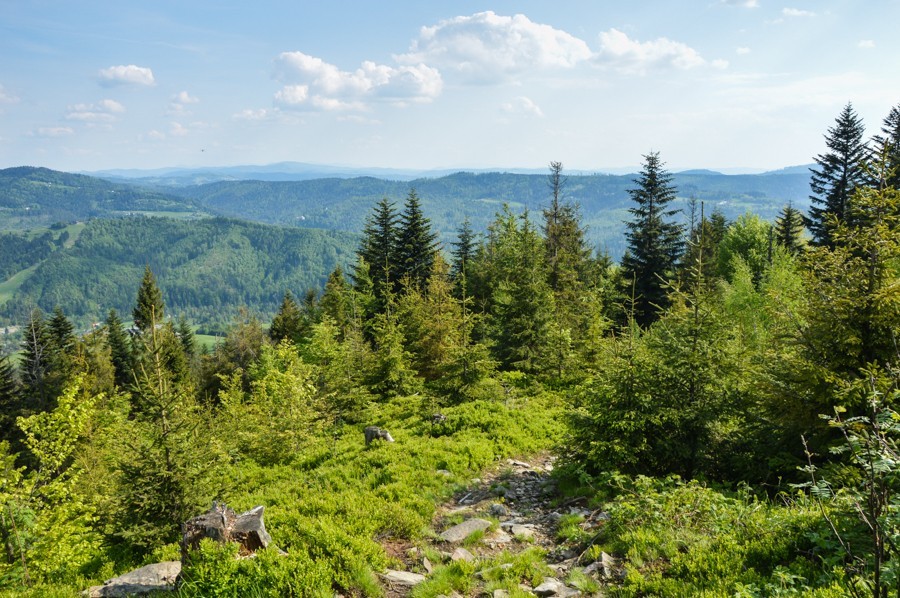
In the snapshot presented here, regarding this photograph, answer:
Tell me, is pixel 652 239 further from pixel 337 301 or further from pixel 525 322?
pixel 337 301

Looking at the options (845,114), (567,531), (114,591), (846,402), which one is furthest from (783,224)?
(114,591)

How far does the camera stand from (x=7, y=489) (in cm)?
1190

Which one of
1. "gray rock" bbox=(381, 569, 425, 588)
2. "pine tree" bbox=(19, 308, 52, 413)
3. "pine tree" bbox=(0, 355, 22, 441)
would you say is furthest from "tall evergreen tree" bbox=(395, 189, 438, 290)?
"pine tree" bbox=(0, 355, 22, 441)

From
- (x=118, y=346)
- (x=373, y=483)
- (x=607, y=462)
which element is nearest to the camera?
(x=607, y=462)

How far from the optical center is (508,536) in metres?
9.66

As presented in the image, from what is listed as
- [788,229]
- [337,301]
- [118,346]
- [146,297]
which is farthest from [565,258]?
[118,346]

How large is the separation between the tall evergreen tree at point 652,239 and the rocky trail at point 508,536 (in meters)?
30.7

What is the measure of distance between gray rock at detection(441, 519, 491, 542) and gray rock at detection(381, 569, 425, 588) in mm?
1428

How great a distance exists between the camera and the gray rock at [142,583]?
26.1 ft

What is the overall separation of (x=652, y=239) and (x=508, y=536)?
35808 mm

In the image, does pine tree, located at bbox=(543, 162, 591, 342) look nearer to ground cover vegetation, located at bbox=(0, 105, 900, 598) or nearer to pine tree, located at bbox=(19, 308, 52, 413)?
ground cover vegetation, located at bbox=(0, 105, 900, 598)

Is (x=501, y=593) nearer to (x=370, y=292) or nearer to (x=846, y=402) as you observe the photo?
(x=846, y=402)

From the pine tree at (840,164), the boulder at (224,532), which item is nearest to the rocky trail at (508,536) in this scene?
the boulder at (224,532)

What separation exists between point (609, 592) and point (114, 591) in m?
7.97
